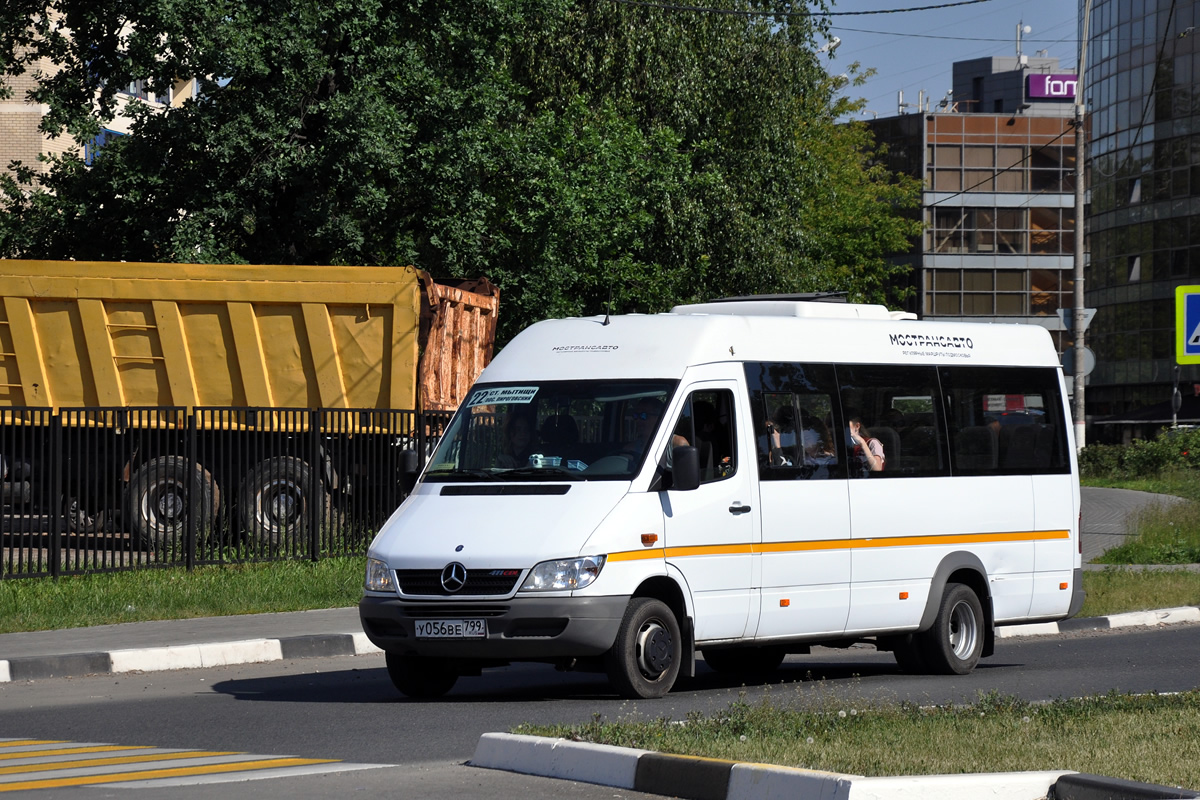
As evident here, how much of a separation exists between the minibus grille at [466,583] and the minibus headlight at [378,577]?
89mm

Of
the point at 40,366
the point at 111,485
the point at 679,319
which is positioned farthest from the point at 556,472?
the point at 40,366

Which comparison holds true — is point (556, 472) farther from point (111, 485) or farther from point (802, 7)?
point (802, 7)

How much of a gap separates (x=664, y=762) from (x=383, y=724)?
112 inches

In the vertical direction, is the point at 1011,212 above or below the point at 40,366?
above

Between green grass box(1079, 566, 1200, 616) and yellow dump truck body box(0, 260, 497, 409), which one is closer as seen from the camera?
green grass box(1079, 566, 1200, 616)

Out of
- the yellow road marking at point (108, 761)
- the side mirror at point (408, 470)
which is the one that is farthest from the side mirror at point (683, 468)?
the yellow road marking at point (108, 761)

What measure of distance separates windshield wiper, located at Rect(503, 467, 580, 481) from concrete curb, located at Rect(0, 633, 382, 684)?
11.6 ft

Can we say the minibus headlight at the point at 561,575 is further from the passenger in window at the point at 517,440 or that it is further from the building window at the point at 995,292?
the building window at the point at 995,292

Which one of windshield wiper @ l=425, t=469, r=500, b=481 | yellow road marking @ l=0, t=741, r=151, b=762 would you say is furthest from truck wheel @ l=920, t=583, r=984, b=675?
yellow road marking @ l=0, t=741, r=151, b=762

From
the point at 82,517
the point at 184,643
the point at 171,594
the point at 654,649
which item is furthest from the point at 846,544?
the point at 82,517

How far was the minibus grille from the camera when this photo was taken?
1004 cm

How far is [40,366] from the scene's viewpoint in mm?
21391

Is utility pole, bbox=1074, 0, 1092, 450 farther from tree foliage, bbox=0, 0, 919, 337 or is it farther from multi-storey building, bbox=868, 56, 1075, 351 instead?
multi-storey building, bbox=868, 56, 1075, 351

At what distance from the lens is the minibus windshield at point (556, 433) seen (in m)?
10.7
